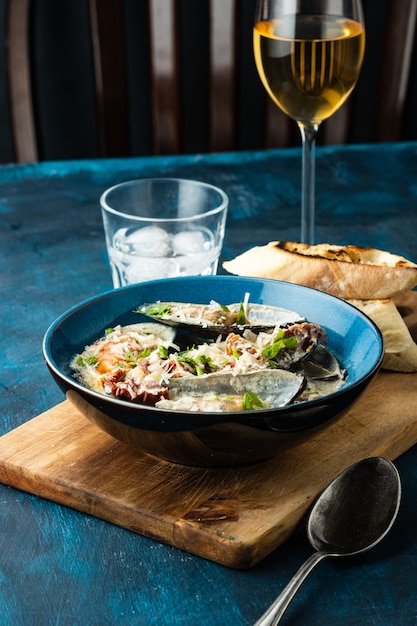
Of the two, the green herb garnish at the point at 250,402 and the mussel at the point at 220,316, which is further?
the mussel at the point at 220,316

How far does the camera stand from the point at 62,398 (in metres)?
1.21

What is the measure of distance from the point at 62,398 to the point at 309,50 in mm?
709

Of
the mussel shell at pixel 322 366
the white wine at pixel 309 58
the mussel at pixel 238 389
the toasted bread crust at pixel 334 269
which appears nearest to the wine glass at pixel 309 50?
the white wine at pixel 309 58

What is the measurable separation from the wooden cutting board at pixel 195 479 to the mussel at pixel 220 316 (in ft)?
0.53

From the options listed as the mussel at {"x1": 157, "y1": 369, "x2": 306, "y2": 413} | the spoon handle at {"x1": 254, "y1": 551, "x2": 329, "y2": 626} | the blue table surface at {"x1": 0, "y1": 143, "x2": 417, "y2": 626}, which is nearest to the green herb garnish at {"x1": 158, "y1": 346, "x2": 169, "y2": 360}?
the mussel at {"x1": 157, "y1": 369, "x2": 306, "y2": 413}

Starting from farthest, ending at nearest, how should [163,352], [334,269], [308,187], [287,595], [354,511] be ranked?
[308,187] → [334,269] → [163,352] → [354,511] → [287,595]

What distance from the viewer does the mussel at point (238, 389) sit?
949 mm

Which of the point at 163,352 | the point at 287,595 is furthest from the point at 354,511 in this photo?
the point at 163,352

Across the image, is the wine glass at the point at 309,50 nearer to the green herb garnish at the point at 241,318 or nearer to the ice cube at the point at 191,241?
the ice cube at the point at 191,241

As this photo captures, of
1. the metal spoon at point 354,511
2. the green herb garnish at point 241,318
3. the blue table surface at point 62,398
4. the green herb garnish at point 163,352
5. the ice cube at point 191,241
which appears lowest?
the blue table surface at point 62,398

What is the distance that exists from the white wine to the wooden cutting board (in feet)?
1.99

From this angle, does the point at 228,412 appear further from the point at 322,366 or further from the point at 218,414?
the point at 322,366

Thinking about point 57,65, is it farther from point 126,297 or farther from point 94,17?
point 126,297

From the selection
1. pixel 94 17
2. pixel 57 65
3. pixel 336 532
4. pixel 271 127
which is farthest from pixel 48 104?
pixel 336 532
